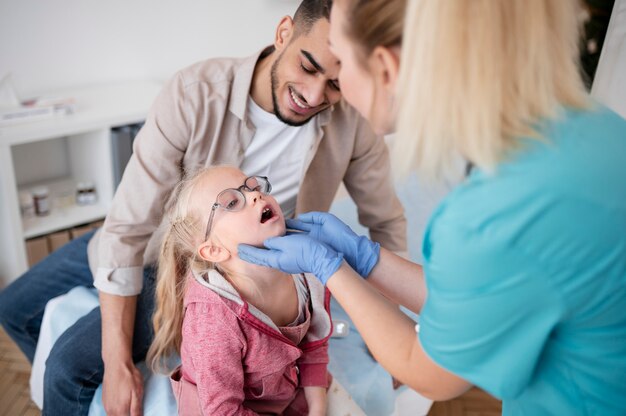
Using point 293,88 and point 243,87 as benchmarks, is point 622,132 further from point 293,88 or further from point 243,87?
point 243,87

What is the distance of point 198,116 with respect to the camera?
169 cm

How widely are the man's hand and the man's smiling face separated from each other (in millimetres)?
816

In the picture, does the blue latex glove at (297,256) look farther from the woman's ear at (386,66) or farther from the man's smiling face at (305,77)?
the man's smiling face at (305,77)

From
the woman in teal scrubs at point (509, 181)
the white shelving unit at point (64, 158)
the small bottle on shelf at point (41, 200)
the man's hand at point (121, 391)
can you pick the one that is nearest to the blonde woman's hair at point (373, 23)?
the woman in teal scrubs at point (509, 181)

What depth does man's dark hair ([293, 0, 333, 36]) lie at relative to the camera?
1.56 meters

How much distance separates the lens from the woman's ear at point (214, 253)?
54.6 inches

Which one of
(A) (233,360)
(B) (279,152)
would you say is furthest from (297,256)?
(B) (279,152)

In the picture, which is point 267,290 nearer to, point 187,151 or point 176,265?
point 176,265

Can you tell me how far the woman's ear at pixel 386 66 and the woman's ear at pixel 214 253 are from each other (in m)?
0.59

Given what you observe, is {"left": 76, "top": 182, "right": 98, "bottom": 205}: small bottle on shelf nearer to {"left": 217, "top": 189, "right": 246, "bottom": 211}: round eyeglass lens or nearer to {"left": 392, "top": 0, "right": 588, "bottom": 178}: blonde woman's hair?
{"left": 217, "top": 189, "right": 246, "bottom": 211}: round eyeglass lens

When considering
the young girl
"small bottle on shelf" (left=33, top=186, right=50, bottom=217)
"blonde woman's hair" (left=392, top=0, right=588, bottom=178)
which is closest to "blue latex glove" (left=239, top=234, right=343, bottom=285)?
the young girl

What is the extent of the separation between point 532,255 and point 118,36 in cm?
247

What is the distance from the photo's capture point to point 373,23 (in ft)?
3.12

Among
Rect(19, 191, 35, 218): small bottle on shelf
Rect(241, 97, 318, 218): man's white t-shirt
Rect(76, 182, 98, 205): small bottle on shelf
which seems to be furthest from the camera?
Rect(76, 182, 98, 205): small bottle on shelf
